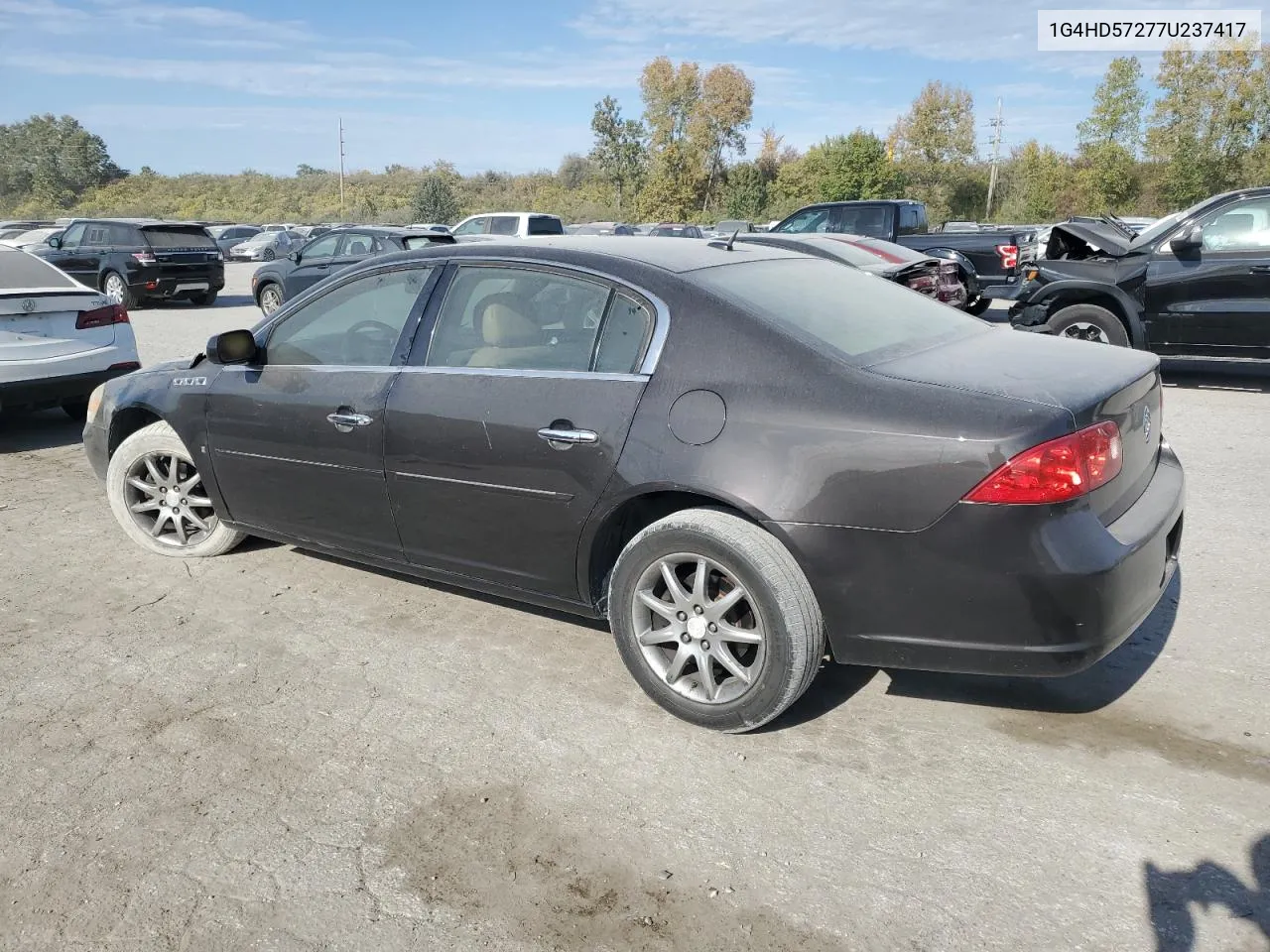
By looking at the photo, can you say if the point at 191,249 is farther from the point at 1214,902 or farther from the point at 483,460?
the point at 1214,902

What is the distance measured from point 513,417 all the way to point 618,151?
61.8 meters

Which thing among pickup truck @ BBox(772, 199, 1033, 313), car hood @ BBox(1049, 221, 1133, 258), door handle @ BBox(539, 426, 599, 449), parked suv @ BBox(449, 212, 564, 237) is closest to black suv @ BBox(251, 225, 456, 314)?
parked suv @ BBox(449, 212, 564, 237)

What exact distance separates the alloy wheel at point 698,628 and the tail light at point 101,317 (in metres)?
6.12

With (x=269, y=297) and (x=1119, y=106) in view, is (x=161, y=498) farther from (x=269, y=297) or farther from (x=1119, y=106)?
(x=1119, y=106)

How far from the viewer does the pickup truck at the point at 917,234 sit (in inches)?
550

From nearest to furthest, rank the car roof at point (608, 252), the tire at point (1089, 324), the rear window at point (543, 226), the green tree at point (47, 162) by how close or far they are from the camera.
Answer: the car roof at point (608, 252) → the tire at point (1089, 324) → the rear window at point (543, 226) → the green tree at point (47, 162)

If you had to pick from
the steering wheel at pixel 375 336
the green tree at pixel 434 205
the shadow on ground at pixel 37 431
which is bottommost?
the shadow on ground at pixel 37 431

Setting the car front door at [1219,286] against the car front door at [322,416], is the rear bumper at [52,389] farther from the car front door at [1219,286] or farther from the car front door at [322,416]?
the car front door at [1219,286]

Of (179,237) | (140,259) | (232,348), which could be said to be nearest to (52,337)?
(232,348)

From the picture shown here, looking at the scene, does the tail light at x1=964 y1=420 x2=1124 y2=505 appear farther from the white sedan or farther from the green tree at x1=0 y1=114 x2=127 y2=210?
the green tree at x1=0 y1=114 x2=127 y2=210

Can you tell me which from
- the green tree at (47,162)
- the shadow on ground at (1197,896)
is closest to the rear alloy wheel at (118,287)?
the shadow on ground at (1197,896)

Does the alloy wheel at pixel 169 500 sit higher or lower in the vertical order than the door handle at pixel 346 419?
lower

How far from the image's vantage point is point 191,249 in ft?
61.2

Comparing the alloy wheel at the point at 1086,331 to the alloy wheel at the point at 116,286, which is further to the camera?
the alloy wheel at the point at 116,286
